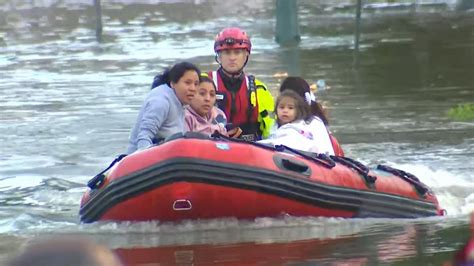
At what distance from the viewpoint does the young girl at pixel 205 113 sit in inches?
316

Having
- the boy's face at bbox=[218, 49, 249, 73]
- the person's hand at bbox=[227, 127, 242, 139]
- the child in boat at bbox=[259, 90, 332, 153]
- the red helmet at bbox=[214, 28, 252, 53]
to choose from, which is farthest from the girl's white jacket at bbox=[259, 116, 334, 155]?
the red helmet at bbox=[214, 28, 252, 53]

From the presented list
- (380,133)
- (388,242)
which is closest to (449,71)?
(380,133)

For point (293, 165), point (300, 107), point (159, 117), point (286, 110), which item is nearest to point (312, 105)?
point (300, 107)

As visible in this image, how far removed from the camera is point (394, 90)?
17359 millimetres

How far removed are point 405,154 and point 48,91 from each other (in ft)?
27.2

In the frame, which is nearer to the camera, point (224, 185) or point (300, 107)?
point (224, 185)

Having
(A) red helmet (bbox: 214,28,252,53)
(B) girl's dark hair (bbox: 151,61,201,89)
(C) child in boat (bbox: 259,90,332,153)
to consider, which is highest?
(A) red helmet (bbox: 214,28,252,53)

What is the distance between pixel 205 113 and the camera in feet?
27.0

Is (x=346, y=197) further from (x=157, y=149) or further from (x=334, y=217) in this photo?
(x=157, y=149)

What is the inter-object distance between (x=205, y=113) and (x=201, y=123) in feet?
0.43

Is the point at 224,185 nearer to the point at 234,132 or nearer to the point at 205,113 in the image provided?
the point at 205,113

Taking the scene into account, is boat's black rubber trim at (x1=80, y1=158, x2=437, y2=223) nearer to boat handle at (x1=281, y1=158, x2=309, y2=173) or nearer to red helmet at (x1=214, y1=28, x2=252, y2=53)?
boat handle at (x1=281, y1=158, x2=309, y2=173)

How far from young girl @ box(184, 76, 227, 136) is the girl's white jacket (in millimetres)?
392

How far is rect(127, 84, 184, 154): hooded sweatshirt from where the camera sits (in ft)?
26.4
